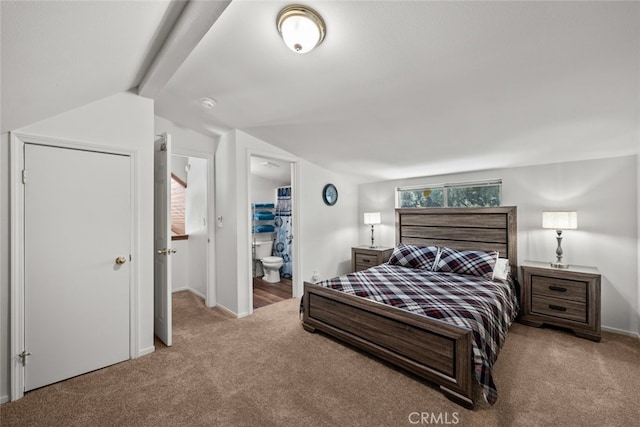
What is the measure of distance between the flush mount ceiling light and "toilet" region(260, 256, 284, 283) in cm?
366

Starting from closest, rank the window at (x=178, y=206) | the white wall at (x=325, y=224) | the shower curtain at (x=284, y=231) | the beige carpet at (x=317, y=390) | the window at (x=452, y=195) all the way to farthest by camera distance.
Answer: the beige carpet at (x=317, y=390) → the window at (x=452, y=195) → the white wall at (x=325, y=224) → the window at (x=178, y=206) → the shower curtain at (x=284, y=231)

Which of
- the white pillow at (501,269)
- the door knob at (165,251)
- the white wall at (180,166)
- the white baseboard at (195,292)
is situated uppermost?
the white wall at (180,166)

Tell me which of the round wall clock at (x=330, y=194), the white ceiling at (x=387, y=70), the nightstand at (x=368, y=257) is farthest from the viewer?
the round wall clock at (x=330, y=194)

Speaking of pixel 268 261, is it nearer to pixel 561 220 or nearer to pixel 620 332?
pixel 561 220

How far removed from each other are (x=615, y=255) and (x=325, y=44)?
11.5 ft

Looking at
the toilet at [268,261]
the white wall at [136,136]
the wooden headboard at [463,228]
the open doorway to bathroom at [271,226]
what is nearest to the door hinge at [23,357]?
the white wall at [136,136]

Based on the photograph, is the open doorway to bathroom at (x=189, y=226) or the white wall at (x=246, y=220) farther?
the open doorway to bathroom at (x=189, y=226)

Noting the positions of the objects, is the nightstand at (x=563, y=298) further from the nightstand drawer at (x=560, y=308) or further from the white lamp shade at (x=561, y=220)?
the white lamp shade at (x=561, y=220)

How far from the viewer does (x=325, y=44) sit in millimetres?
1756

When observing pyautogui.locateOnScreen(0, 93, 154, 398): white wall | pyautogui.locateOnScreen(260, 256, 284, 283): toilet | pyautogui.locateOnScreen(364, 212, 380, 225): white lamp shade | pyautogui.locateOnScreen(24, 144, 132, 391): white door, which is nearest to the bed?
pyautogui.locateOnScreen(364, 212, 380, 225): white lamp shade

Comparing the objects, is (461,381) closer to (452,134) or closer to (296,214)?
(452,134)

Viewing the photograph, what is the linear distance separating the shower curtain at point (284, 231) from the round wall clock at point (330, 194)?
1.02 meters

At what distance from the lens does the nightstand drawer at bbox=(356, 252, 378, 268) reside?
418cm

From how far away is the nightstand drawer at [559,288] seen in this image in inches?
104
